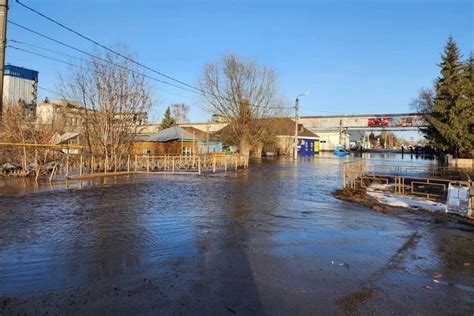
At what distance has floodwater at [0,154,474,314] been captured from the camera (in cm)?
485

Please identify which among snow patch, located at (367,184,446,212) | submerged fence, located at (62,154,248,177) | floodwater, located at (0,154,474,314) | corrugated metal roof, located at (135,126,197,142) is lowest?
floodwater, located at (0,154,474,314)

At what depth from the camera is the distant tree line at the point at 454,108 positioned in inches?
1660

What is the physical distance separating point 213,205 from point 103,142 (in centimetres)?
1771

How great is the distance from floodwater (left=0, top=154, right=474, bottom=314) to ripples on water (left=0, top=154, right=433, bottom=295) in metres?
0.03

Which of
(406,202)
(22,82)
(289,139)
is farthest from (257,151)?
(406,202)

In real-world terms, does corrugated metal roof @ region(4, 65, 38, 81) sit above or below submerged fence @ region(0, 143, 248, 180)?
above

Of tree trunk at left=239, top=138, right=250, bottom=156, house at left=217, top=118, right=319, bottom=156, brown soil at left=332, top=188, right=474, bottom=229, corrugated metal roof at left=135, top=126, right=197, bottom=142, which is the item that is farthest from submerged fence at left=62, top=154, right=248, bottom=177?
house at left=217, top=118, right=319, bottom=156

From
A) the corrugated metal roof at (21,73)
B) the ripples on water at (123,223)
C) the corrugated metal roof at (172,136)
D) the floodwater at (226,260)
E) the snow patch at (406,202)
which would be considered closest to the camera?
the floodwater at (226,260)

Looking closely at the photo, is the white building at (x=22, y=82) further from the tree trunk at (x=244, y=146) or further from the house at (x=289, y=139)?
the house at (x=289, y=139)

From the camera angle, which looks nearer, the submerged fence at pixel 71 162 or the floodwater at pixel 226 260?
the floodwater at pixel 226 260

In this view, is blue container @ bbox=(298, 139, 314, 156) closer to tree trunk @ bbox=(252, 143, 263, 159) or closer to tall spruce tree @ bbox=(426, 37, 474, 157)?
tree trunk @ bbox=(252, 143, 263, 159)

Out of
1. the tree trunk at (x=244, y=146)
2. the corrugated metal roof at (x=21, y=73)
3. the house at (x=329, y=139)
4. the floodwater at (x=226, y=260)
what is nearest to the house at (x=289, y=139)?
the tree trunk at (x=244, y=146)

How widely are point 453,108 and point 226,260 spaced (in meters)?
43.2

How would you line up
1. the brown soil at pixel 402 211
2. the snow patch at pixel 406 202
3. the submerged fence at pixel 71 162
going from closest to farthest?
the brown soil at pixel 402 211 < the snow patch at pixel 406 202 < the submerged fence at pixel 71 162
